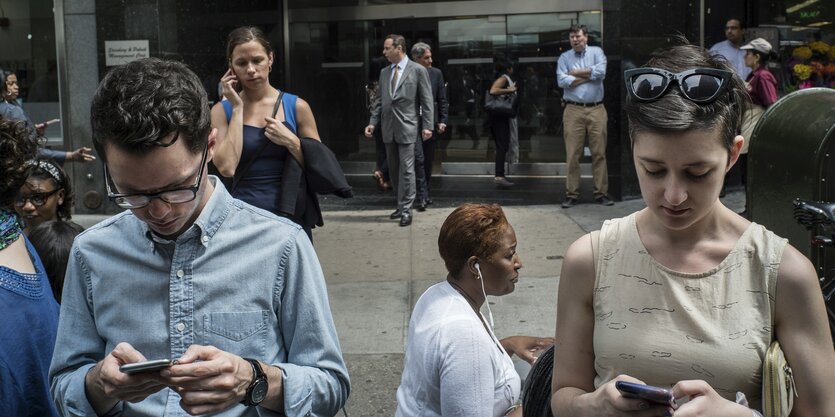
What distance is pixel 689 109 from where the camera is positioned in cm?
214

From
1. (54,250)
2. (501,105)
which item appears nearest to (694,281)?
(54,250)

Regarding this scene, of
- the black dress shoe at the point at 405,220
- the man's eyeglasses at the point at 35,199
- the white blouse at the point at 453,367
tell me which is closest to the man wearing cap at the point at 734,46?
the black dress shoe at the point at 405,220

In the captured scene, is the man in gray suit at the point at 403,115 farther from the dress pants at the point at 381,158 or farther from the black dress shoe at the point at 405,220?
the dress pants at the point at 381,158

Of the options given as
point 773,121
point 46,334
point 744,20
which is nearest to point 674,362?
point 46,334

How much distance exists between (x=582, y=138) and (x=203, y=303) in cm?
1008

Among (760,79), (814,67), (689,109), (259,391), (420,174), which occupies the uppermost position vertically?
(814,67)

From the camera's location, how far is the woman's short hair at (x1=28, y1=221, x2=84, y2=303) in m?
3.86

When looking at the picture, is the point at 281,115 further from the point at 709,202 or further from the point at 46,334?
the point at 709,202

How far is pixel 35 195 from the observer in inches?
191

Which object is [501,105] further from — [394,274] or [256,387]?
[256,387]

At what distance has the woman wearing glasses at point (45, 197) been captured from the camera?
4848mm

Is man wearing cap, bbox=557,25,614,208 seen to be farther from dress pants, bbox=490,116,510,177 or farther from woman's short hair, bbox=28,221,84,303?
woman's short hair, bbox=28,221,84,303

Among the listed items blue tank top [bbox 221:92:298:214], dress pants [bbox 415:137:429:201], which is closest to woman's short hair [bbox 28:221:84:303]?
blue tank top [bbox 221:92:298:214]

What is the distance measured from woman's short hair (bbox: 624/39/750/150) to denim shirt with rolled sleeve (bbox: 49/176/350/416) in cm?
86
